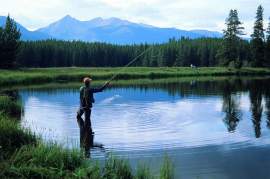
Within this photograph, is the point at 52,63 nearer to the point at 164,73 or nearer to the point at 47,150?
the point at 164,73

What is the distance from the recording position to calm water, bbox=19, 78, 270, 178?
16.0 m

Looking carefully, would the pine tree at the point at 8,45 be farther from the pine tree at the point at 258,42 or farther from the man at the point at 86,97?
the man at the point at 86,97

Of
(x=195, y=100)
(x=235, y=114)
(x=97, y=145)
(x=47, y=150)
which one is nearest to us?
(x=47, y=150)

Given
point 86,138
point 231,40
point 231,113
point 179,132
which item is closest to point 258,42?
point 231,40

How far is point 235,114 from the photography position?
2980 cm

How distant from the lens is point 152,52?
15838 cm

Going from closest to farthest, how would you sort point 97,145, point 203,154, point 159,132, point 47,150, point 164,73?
1. point 47,150
2. point 203,154
3. point 97,145
4. point 159,132
5. point 164,73

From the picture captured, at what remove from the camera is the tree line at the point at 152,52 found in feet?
286

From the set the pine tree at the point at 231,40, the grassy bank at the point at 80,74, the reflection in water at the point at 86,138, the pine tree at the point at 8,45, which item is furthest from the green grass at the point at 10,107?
the pine tree at the point at 231,40

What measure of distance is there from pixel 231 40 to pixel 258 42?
6122mm

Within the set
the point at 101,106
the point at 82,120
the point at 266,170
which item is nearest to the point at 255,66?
the point at 101,106

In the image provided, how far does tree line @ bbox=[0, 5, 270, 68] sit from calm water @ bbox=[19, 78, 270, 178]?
170 ft

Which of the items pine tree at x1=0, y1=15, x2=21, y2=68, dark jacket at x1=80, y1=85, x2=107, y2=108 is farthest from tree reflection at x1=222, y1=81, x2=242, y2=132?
pine tree at x1=0, y1=15, x2=21, y2=68

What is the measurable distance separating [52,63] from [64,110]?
10093cm
